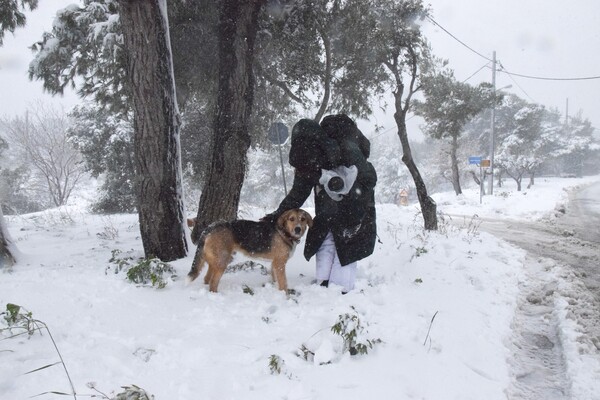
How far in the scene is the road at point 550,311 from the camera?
8.66 ft

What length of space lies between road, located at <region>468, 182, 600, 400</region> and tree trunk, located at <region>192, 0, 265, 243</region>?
381cm

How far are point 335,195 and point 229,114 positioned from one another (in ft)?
7.56

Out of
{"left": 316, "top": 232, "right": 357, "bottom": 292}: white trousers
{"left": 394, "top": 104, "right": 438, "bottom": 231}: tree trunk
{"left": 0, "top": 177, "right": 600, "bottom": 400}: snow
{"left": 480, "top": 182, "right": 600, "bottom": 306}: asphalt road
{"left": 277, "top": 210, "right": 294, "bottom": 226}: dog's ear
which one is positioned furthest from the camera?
{"left": 394, "top": 104, "right": 438, "bottom": 231}: tree trunk

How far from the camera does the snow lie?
202 cm

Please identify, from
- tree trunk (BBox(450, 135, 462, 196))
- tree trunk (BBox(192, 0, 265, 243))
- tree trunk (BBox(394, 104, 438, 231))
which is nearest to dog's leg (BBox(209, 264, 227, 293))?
tree trunk (BBox(192, 0, 265, 243))

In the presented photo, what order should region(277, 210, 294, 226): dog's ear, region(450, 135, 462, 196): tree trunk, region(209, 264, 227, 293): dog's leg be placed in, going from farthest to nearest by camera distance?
region(450, 135, 462, 196): tree trunk, region(277, 210, 294, 226): dog's ear, region(209, 264, 227, 293): dog's leg

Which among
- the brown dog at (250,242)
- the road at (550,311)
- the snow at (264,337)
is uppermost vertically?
the brown dog at (250,242)

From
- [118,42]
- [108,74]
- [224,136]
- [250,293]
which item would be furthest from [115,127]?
[250,293]

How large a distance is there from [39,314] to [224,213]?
105 inches

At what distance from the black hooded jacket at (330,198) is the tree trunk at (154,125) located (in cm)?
150

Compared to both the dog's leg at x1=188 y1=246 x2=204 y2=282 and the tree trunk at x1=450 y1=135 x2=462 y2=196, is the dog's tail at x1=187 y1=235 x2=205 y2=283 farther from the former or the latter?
the tree trunk at x1=450 y1=135 x2=462 y2=196

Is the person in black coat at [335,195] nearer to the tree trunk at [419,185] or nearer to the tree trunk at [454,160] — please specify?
the tree trunk at [419,185]

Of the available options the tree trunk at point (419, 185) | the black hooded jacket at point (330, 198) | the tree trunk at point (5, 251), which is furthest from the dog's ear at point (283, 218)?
the tree trunk at point (419, 185)

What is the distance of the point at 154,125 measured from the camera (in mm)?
4156
